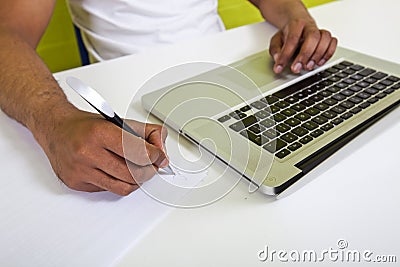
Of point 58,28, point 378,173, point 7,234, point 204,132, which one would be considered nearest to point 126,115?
point 204,132

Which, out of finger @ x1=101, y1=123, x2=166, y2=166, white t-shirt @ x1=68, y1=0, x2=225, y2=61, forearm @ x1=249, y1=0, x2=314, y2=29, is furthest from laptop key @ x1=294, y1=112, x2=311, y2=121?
white t-shirt @ x1=68, y1=0, x2=225, y2=61

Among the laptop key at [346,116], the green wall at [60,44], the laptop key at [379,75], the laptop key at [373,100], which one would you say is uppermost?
the laptop key at [379,75]

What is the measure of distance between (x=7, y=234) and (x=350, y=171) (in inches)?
16.3

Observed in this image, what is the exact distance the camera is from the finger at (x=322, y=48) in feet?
2.53

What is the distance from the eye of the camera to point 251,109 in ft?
2.01

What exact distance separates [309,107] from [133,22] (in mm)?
501

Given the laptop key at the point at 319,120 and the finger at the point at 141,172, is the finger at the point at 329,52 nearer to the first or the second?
the laptop key at the point at 319,120

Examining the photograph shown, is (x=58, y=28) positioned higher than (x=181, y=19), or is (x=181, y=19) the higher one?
(x=181, y=19)

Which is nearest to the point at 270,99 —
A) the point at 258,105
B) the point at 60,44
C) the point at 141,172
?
the point at 258,105

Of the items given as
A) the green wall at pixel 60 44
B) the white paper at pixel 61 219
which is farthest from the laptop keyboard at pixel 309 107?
the green wall at pixel 60 44

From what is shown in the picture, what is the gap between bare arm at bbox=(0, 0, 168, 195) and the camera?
19.3 inches

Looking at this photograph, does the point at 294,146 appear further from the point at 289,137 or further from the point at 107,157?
the point at 107,157

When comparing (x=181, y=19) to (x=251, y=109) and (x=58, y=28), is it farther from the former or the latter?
(x=58, y=28)

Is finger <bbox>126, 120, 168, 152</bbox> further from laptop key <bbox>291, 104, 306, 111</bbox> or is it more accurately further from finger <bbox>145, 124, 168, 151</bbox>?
laptop key <bbox>291, 104, 306, 111</bbox>
